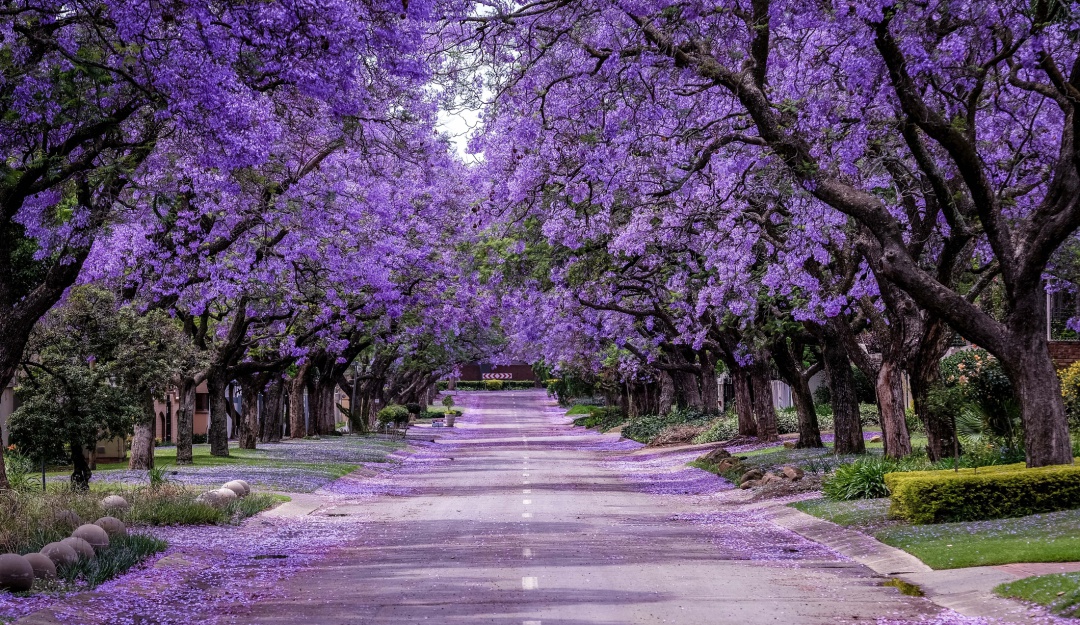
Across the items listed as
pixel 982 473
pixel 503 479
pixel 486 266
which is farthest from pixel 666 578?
pixel 486 266

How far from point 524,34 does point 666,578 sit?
904 centimetres

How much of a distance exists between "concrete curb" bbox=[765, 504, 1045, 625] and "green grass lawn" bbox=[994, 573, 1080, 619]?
0.13 metres

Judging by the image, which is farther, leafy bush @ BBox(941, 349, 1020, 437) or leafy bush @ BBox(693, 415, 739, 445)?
leafy bush @ BBox(693, 415, 739, 445)

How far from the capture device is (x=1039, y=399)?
16.8m

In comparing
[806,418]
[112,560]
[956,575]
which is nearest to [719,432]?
[806,418]

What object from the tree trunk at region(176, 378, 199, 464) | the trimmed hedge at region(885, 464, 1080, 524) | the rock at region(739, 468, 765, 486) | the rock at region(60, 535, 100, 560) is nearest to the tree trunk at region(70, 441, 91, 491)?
the rock at region(60, 535, 100, 560)

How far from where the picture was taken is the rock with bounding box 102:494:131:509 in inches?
725

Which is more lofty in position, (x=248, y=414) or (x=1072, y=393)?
(x=248, y=414)

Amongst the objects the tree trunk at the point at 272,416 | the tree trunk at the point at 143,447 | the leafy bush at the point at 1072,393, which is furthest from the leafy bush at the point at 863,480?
the tree trunk at the point at 272,416

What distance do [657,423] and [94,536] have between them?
42.6 m

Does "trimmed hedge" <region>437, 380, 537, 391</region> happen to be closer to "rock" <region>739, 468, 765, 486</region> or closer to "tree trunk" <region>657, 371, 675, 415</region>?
"tree trunk" <region>657, 371, 675, 415</region>

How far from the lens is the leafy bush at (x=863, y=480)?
21109 mm

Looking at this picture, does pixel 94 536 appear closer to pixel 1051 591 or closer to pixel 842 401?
pixel 1051 591

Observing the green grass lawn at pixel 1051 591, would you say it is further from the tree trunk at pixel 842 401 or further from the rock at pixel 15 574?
the tree trunk at pixel 842 401
